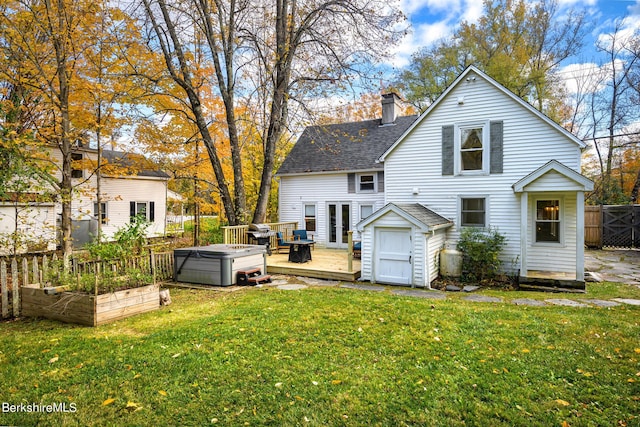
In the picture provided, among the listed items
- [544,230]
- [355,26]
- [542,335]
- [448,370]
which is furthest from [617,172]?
[448,370]

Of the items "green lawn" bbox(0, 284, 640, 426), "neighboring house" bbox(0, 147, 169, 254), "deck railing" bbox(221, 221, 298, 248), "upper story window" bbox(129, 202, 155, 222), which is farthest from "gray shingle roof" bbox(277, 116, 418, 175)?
"upper story window" bbox(129, 202, 155, 222)

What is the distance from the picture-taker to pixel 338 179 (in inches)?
599

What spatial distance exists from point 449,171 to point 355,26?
6.32 meters

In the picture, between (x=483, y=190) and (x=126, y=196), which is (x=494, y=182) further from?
(x=126, y=196)

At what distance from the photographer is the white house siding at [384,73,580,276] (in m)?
9.65

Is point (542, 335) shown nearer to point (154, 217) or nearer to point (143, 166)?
point (143, 166)

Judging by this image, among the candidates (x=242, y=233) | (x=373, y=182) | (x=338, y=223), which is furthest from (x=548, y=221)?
(x=242, y=233)

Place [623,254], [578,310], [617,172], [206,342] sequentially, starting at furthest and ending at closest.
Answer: [617,172] → [623,254] → [578,310] → [206,342]

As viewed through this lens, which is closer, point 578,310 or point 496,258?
point 578,310

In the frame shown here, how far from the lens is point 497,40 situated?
21.5 metres

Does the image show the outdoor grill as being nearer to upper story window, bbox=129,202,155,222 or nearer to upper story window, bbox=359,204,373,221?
upper story window, bbox=359,204,373,221

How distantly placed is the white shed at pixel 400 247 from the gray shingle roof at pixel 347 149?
5.48 m

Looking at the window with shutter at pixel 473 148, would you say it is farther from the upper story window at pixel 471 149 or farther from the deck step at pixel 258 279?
the deck step at pixel 258 279

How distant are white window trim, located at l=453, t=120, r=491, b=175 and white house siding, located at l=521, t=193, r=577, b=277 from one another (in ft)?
5.09
